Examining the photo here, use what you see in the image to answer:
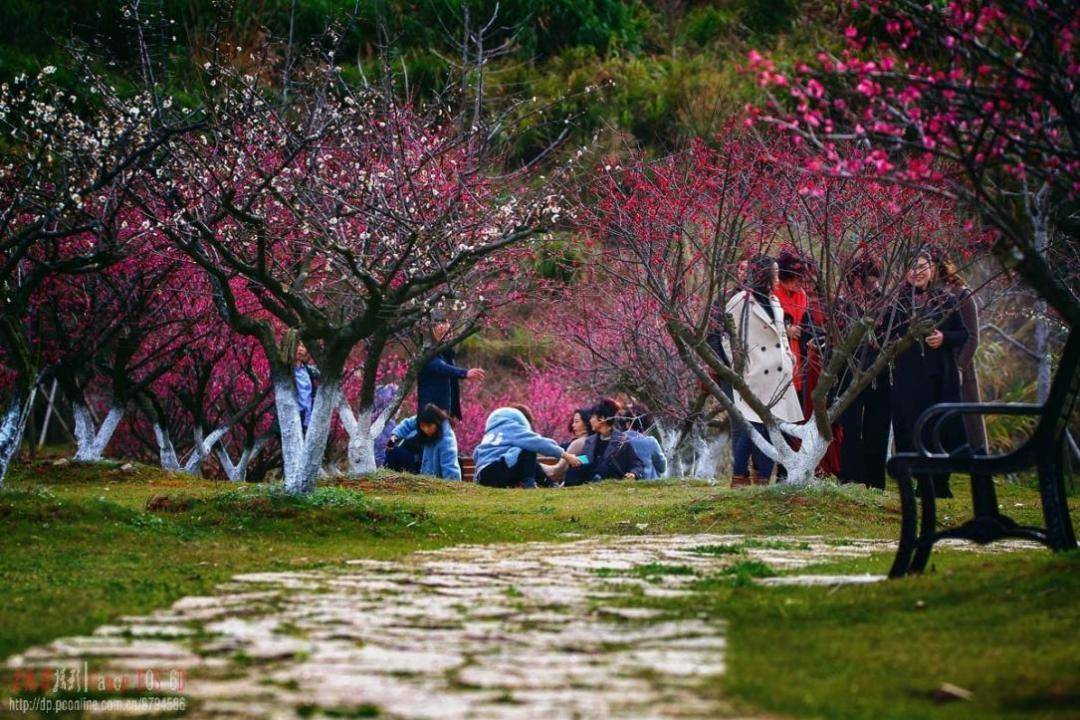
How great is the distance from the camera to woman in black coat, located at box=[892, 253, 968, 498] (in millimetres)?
11617

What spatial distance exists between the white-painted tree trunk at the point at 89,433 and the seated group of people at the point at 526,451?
3344 mm

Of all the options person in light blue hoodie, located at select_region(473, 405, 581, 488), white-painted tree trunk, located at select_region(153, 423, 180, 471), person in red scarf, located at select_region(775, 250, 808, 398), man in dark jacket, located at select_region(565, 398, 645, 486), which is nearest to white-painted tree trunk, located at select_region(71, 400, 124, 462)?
white-painted tree trunk, located at select_region(153, 423, 180, 471)

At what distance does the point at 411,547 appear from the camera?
28.1 feet

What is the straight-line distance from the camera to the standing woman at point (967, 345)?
11.5 m

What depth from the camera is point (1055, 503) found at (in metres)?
6.03

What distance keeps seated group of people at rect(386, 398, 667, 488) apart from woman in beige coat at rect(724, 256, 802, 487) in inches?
140

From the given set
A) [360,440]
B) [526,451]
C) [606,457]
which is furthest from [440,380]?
[606,457]

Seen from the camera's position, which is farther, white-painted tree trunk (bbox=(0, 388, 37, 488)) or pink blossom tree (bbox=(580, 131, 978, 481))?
pink blossom tree (bbox=(580, 131, 978, 481))

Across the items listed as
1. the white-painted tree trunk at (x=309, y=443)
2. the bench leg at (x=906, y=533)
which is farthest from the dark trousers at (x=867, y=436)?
the bench leg at (x=906, y=533)

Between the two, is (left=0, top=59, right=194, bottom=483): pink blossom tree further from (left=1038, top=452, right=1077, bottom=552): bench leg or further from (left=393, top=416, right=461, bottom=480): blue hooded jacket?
(left=1038, top=452, right=1077, bottom=552): bench leg

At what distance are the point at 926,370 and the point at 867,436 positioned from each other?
1006mm

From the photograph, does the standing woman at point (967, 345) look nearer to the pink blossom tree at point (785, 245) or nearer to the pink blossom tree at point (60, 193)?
the pink blossom tree at point (785, 245)

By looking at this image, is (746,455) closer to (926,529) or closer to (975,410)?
(926,529)

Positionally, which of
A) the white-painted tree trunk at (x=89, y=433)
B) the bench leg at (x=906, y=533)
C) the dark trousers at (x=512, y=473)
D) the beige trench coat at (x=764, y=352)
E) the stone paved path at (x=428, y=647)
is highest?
the beige trench coat at (x=764, y=352)
